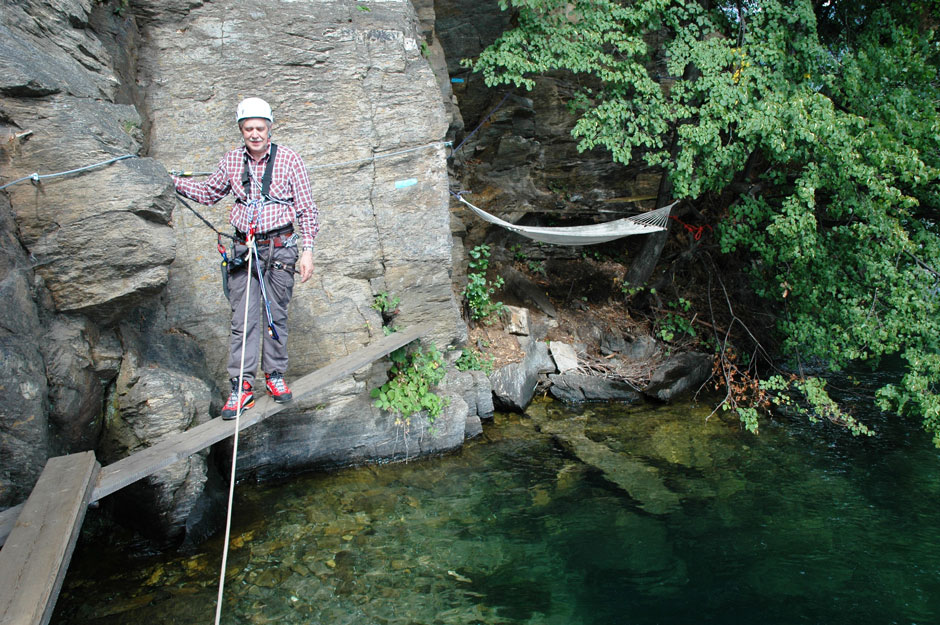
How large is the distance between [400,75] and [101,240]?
2.67m

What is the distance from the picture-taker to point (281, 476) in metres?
4.69

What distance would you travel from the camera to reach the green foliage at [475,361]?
19.0ft

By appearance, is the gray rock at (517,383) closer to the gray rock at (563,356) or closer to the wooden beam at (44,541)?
the gray rock at (563,356)

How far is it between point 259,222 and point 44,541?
1.77 metres

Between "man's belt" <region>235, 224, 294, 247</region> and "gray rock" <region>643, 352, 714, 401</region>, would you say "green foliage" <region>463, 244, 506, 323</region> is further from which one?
"man's belt" <region>235, 224, 294, 247</region>

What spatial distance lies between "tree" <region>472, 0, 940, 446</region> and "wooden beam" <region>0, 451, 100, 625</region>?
5.01 meters

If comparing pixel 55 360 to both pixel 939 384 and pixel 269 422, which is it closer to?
pixel 269 422

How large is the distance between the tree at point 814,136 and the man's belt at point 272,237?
350 cm

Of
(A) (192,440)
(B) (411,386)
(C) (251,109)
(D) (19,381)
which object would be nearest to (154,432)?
(A) (192,440)

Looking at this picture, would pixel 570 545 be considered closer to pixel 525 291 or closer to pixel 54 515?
pixel 54 515

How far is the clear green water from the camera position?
3385 millimetres

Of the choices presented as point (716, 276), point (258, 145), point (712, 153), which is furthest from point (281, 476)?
point (716, 276)

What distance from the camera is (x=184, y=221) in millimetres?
4441

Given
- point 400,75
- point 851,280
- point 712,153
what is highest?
point 400,75
